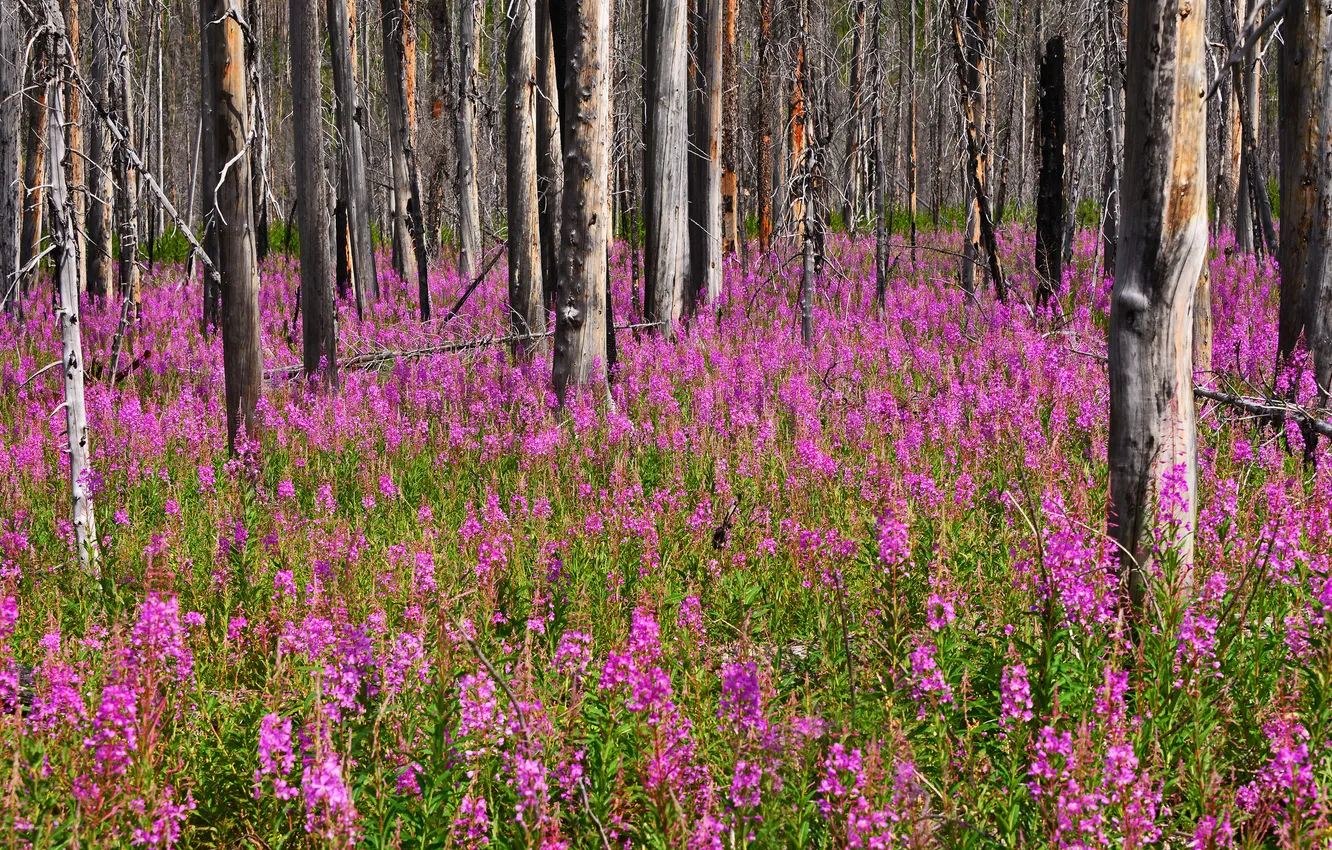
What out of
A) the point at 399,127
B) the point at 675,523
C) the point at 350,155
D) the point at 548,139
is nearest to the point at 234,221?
the point at 675,523

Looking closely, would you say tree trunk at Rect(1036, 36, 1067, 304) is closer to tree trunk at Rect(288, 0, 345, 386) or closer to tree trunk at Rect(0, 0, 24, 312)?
tree trunk at Rect(288, 0, 345, 386)

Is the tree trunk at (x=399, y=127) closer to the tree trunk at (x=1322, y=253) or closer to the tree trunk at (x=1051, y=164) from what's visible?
the tree trunk at (x=1051, y=164)

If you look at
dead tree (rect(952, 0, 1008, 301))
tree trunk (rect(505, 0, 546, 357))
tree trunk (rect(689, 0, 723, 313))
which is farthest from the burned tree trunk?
dead tree (rect(952, 0, 1008, 301))

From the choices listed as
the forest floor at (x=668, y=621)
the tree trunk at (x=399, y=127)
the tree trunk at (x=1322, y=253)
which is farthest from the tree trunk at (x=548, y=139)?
the tree trunk at (x=1322, y=253)

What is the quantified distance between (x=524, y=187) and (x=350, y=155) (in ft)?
15.7

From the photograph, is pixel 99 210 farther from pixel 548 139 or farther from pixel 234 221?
pixel 234 221

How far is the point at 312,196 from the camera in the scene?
29.7 ft

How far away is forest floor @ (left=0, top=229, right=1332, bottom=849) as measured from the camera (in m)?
2.42

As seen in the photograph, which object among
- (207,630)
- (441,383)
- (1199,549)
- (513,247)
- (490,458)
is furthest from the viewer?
(513,247)

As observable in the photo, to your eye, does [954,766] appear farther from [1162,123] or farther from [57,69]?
[57,69]

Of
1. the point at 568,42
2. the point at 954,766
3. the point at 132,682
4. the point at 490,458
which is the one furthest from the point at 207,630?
the point at 568,42

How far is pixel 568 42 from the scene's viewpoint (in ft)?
24.8

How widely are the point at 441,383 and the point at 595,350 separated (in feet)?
6.31

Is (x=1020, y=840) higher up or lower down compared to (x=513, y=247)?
lower down
